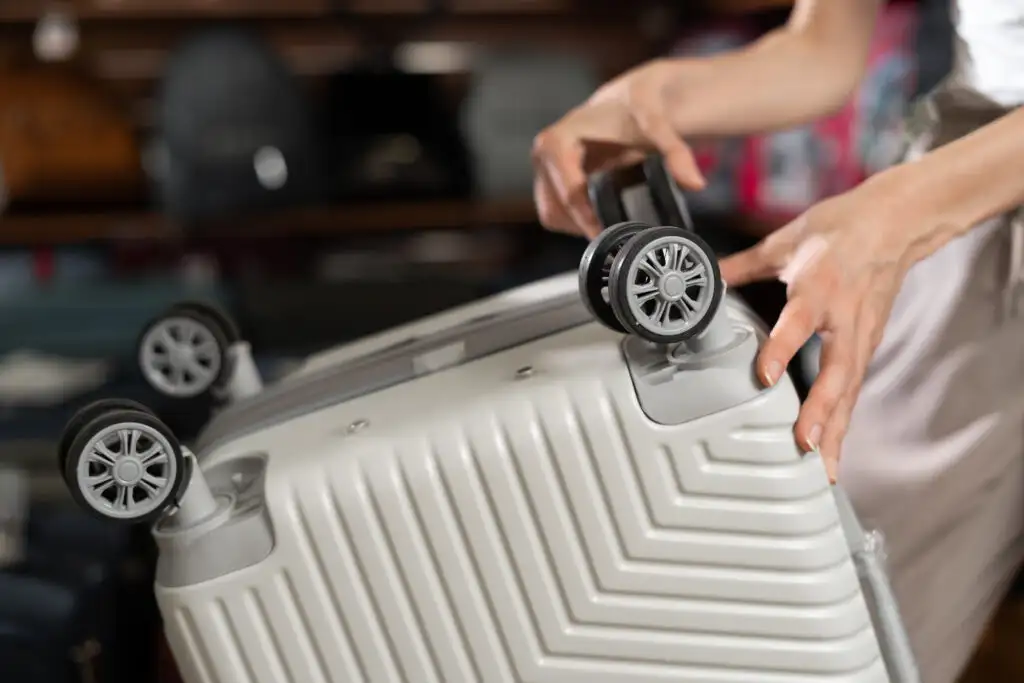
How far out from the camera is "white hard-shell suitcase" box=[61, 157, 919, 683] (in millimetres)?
476

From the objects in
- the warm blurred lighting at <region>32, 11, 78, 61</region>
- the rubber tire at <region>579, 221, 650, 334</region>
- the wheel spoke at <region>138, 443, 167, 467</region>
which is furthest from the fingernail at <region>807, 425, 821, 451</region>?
the warm blurred lighting at <region>32, 11, 78, 61</region>

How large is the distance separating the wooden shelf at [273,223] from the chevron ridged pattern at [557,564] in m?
1.04

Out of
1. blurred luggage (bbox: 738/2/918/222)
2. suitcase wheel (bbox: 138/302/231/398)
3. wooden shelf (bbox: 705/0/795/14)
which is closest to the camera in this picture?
suitcase wheel (bbox: 138/302/231/398)

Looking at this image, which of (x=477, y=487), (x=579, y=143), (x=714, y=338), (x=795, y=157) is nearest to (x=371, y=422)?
(x=477, y=487)

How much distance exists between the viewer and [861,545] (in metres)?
0.51

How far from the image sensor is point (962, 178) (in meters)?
0.54

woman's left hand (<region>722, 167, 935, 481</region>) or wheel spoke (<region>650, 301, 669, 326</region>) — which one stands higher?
wheel spoke (<region>650, 301, 669, 326</region>)

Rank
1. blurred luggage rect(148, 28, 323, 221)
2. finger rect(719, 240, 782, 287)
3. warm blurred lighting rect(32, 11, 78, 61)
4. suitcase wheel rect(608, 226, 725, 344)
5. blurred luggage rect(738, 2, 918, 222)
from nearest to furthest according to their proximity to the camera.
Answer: suitcase wheel rect(608, 226, 725, 344) → finger rect(719, 240, 782, 287) → blurred luggage rect(738, 2, 918, 222) → blurred luggage rect(148, 28, 323, 221) → warm blurred lighting rect(32, 11, 78, 61)

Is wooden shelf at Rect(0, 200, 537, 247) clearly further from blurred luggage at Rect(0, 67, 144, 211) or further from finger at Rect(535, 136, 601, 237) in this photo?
finger at Rect(535, 136, 601, 237)

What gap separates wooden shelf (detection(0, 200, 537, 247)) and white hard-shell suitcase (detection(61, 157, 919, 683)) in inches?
39.7

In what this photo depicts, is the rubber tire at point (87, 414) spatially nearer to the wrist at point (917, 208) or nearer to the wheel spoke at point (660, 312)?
the wheel spoke at point (660, 312)

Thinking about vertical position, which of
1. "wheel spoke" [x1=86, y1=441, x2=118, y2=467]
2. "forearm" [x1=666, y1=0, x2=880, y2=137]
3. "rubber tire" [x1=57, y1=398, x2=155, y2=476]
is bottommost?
"wheel spoke" [x1=86, y1=441, x2=118, y2=467]

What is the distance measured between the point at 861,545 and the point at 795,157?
0.94m

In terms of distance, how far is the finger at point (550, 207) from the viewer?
0.72 m
